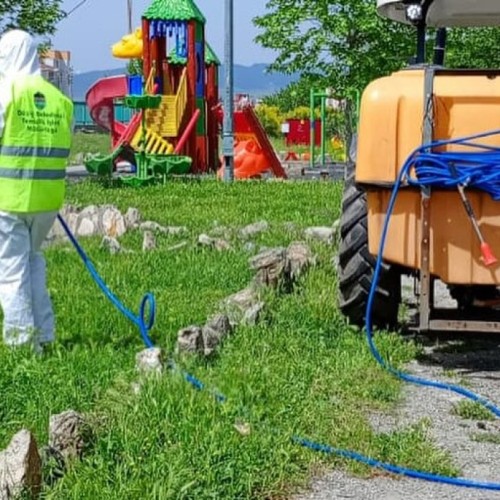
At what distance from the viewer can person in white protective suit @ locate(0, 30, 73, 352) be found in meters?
6.07

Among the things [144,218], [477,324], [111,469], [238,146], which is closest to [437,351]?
[477,324]

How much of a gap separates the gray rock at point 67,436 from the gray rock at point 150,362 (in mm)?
911

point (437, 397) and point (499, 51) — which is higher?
point (499, 51)

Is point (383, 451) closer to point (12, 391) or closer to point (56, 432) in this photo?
point (56, 432)

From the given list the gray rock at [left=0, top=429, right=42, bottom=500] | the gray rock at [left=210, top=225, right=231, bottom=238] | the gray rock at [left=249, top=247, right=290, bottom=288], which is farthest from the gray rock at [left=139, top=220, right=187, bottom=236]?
the gray rock at [left=0, top=429, right=42, bottom=500]

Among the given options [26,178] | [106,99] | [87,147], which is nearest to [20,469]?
[26,178]

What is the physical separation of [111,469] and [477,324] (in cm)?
250

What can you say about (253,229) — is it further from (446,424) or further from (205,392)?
(205,392)

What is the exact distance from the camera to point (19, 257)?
613 centimetres

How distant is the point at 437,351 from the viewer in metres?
6.71

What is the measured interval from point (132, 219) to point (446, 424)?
702cm

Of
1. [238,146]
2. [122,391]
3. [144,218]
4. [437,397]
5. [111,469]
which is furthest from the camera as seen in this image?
[238,146]

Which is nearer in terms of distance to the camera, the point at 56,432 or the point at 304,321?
the point at 56,432

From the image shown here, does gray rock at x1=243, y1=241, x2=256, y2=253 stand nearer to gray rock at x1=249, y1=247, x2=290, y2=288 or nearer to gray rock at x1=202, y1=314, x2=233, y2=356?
gray rock at x1=249, y1=247, x2=290, y2=288
